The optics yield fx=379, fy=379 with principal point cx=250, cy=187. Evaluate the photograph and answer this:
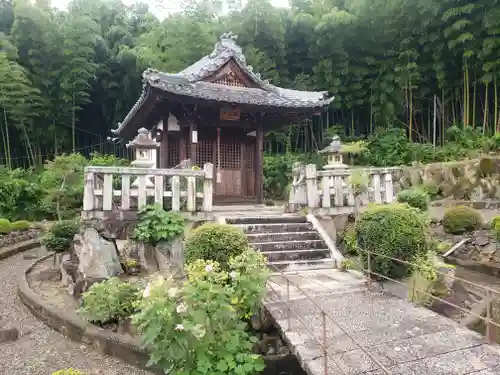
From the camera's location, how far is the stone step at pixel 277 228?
25.2ft

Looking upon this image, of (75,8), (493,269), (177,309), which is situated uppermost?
(75,8)

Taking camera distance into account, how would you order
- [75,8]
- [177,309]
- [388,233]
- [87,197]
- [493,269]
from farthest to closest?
[75,8], [493,269], [87,197], [388,233], [177,309]

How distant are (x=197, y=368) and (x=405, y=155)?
1662 centimetres

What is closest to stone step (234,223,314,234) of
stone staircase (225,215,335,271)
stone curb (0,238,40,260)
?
stone staircase (225,215,335,271)

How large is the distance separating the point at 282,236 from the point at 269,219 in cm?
62

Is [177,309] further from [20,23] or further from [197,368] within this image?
[20,23]

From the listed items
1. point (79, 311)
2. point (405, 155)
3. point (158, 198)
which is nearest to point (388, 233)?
point (158, 198)

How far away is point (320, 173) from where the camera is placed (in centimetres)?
843

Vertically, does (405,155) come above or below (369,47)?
below

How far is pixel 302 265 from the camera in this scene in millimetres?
6996

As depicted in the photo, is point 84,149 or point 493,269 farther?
point 84,149

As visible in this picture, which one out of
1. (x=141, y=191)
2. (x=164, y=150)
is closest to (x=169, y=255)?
(x=141, y=191)

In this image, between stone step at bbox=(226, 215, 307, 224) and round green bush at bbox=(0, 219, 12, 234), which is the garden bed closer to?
stone step at bbox=(226, 215, 307, 224)

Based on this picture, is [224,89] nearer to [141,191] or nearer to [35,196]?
[141,191]
